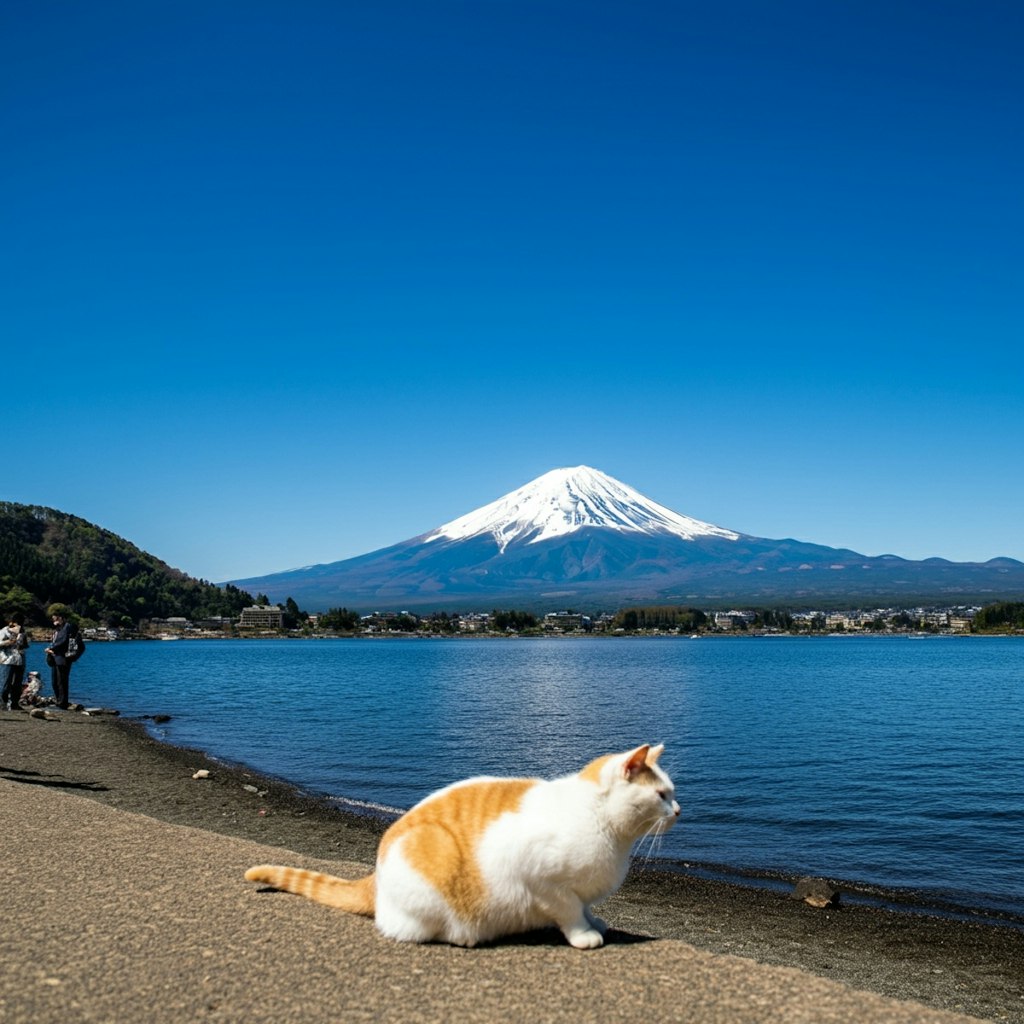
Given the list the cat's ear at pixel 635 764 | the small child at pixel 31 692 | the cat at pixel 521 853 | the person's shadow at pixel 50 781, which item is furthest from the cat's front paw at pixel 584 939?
the small child at pixel 31 692

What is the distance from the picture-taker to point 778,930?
11.1 m

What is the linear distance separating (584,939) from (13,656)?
23.0m

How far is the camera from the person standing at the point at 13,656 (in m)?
23.5

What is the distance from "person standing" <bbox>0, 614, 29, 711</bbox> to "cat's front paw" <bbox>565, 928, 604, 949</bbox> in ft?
67.1

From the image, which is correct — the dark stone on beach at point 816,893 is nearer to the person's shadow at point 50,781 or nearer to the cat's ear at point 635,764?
the cat's ear at point 635,764

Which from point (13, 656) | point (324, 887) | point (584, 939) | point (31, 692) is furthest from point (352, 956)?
point (31, 692)

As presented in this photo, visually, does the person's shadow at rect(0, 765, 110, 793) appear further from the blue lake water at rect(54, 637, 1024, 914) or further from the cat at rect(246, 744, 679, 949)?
the cat at rect(246, 744, 679, 949)

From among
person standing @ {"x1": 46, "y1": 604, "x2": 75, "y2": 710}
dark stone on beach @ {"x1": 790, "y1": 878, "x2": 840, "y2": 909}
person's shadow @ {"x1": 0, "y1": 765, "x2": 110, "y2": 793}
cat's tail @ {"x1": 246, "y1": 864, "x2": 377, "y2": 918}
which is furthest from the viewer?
person standing @ {"x1": 46, "y1": 604, "x2": 75, "y2": 710}

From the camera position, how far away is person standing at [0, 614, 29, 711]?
2347cm

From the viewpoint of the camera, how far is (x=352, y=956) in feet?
18.4

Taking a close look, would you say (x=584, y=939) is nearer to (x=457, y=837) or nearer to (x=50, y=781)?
(x=457, y=837)

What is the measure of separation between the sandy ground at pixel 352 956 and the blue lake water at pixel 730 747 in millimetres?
3558

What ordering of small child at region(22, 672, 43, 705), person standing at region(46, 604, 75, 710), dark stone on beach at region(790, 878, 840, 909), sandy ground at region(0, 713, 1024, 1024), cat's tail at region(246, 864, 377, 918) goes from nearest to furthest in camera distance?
1. sandy ground at region(0, 713, 1024, 1024)
2. cat's tail at region(246, 864, 377, 918)
3. dark stone on beach at region(790, 878, 840, 909)
4. person standing at region(46, 604, 75, 710)
5. small child at region(22, 672, 43, 705)

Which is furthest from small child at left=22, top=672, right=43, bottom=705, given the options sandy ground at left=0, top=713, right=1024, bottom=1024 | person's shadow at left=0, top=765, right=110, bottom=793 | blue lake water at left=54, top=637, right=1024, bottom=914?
sandy ground at left=0, top=713, right=1024, bottom=1024
